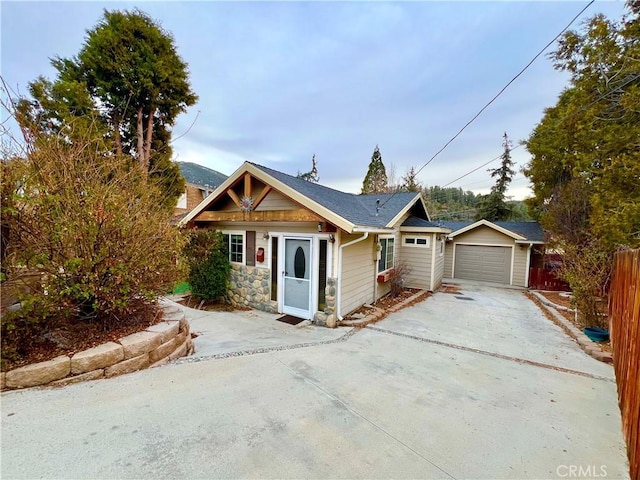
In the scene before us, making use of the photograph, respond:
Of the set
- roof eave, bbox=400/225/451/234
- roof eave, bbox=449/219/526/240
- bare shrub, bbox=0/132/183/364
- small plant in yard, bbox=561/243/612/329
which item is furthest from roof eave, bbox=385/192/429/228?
bare shrub, bbox=0/132/183/364

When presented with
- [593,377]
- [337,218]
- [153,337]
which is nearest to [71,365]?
[153,337]

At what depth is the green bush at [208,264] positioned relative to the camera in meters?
8.19

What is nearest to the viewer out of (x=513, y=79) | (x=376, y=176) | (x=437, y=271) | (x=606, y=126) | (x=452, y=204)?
(x=513, y=79)

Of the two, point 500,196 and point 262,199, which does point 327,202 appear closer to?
point 262,199

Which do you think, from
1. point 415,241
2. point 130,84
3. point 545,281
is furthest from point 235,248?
point 545,281

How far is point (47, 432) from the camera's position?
82.2 inches

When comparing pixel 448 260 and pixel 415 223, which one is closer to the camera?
pixel 415 223

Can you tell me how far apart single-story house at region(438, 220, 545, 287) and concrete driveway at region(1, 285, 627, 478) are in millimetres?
9456

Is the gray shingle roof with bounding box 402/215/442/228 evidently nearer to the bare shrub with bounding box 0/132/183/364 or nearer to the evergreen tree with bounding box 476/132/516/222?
the bare shrub with bounding box 0/132/183/364

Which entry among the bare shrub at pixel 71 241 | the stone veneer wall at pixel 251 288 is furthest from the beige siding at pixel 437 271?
the bare shrub at pixel 71 241

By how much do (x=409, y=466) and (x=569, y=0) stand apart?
25.8 feet

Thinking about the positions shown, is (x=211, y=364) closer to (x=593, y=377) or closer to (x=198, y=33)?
(x=593, y=377)

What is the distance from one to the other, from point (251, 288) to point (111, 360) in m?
4.95

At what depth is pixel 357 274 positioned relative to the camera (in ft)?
24.5
